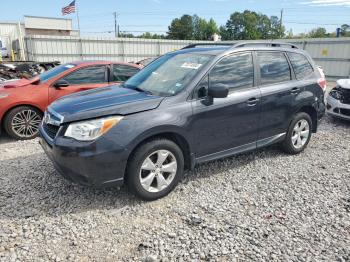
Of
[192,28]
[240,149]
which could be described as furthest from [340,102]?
[192,28]

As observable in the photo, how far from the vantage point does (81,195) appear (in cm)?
368

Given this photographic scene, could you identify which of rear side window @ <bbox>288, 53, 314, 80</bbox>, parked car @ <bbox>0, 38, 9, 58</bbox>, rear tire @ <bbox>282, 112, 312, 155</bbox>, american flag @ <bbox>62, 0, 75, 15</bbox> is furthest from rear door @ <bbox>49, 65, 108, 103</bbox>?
american flag @ <bbox>62, 0, 75, 15</bbox>

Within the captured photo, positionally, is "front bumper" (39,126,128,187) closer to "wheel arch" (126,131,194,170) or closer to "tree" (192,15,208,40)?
"wheel arch" (126,131,194,170)

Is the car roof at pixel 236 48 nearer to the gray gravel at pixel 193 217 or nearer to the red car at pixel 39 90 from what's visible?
the gray gravel at pixel 193 217

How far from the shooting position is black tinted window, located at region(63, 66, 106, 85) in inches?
248

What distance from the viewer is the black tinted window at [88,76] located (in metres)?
6.29

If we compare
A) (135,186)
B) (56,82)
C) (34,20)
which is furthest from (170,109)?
(34,20)

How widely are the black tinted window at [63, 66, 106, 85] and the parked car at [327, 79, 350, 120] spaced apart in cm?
536

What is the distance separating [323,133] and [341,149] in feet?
3.51

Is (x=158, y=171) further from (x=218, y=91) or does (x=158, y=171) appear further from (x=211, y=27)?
(x=211, y=27)

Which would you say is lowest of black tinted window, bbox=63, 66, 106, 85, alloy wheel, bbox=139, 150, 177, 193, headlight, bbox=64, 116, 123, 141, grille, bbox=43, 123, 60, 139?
alloy wheel, bbox=139, 150, 177, 193

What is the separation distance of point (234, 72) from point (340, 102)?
4295 mm

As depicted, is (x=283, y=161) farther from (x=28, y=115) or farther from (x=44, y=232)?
(x=28, y=115)

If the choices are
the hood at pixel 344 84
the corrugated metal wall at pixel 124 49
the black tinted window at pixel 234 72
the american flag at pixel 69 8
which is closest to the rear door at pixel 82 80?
the black tinted window at pixel 234 72
